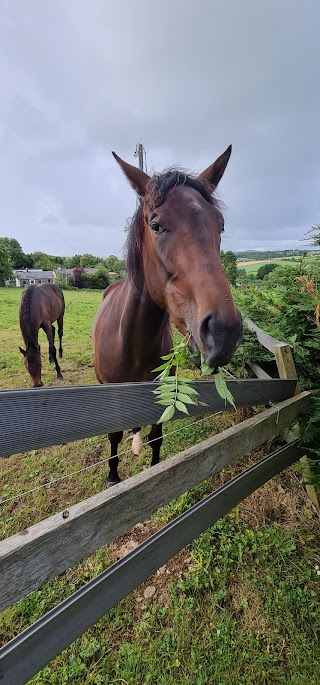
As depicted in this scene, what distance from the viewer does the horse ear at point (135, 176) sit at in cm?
195

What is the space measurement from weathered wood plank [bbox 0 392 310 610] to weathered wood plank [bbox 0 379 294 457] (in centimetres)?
24

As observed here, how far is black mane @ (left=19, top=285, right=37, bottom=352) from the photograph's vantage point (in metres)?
5.62

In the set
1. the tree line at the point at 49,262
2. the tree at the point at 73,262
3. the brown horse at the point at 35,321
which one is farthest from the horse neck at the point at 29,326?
the tree at the point at 73,262

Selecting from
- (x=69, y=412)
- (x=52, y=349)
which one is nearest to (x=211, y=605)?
(x=69, y=412)

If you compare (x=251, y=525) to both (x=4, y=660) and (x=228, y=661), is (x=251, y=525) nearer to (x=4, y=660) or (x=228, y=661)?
(x=228, y=661)

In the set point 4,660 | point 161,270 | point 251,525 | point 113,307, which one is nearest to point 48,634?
point 4,660

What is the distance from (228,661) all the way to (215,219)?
261 cm

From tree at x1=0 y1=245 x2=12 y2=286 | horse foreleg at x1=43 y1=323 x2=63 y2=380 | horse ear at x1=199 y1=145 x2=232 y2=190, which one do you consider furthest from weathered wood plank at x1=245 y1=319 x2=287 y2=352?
tree at x1=0 y1=245 x2=12 y2=286

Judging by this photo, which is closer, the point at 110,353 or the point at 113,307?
the point at 110,353

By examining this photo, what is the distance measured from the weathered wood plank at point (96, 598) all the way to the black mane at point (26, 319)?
4.84 meters

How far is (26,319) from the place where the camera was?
593cm

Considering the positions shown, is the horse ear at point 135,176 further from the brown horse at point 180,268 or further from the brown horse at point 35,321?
the brown horse at point 35,321

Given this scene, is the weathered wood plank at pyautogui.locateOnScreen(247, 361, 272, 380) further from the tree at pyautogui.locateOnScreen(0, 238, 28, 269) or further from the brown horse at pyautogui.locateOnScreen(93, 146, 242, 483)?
the tree at pyautogui.locateOnScreen(0, 238, 28, 269)

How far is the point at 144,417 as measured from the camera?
1.29 meters
